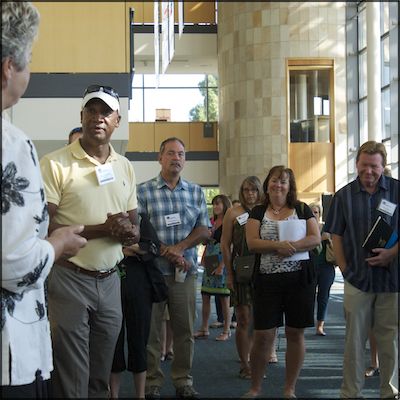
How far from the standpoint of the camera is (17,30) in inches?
74.2

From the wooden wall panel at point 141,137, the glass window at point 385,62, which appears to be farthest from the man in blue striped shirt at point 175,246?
the wooden wall panel at point 141,137

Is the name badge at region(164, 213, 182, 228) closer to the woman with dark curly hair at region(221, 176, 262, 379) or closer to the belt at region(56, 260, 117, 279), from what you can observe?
the woman with dark curly hair at region(221, 176, 262, 379)

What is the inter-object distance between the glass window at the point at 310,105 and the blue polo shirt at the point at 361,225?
1770cm

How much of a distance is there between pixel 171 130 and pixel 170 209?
19.8 metres

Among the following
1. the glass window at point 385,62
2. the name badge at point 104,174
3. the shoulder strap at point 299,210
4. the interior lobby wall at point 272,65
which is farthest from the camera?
the interior lobby wall at point 272,65

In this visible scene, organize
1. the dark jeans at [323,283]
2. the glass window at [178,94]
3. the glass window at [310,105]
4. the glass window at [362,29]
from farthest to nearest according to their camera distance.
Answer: the glass window at [178,94] → the glass window at [310,105] → the glass window at [362,29] → the dark jeans at [323,283]

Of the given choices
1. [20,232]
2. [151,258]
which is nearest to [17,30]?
[20,232]

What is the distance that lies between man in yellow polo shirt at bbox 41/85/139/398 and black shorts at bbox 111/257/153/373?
3.48ft

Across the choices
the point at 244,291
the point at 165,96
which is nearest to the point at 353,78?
the point at 165,96

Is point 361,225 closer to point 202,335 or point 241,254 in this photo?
point 241,254

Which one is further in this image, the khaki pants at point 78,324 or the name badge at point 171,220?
the name badge at point 171,220

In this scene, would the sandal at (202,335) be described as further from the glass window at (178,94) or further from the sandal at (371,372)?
the glass window at (178,94)

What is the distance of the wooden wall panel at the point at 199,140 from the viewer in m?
24.7

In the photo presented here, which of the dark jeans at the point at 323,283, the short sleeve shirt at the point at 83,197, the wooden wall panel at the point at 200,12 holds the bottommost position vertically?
the dark jeans at the point at 323,283
